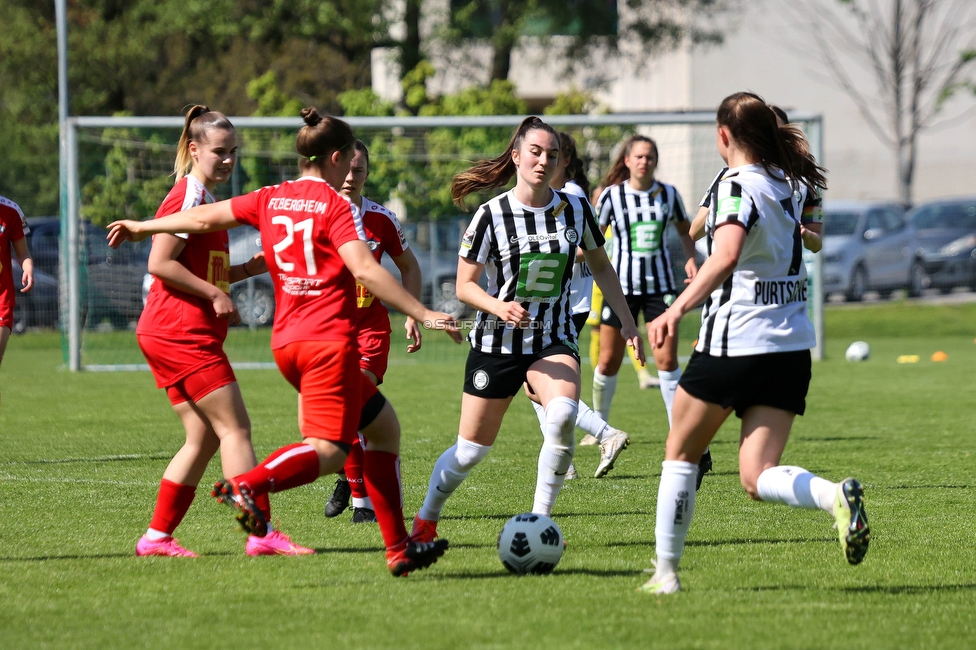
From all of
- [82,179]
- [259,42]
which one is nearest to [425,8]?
[259,42]

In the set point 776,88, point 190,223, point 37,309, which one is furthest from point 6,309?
point 776,88

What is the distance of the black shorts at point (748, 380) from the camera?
4.42 metres

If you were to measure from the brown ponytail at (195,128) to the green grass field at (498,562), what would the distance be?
1731 mm

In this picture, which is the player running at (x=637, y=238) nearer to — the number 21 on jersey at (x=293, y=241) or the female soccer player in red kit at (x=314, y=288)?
the female soccer player in red kit at (x=314, y=288)

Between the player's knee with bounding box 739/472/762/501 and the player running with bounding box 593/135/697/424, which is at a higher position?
the player running with bounding box 593/135/697/424

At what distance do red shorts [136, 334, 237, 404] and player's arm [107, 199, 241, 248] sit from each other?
516mm

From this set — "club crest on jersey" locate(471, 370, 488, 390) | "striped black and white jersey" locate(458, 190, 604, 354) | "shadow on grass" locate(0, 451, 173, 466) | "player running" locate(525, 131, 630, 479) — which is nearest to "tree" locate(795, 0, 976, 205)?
"player running" locate(525, 131, 630, 479)

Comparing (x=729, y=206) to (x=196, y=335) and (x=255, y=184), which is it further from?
(x=255, y=184)

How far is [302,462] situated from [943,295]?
1952 centimetres

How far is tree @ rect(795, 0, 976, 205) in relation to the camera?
96.8 feet

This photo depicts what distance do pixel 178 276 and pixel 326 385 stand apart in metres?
0.96

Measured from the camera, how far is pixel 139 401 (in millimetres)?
12086

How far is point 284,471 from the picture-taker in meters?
4.50

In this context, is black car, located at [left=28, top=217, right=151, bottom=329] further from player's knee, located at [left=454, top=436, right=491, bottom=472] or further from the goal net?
player's knee, located at [left=454, top=436, right=491, bottom=472]
